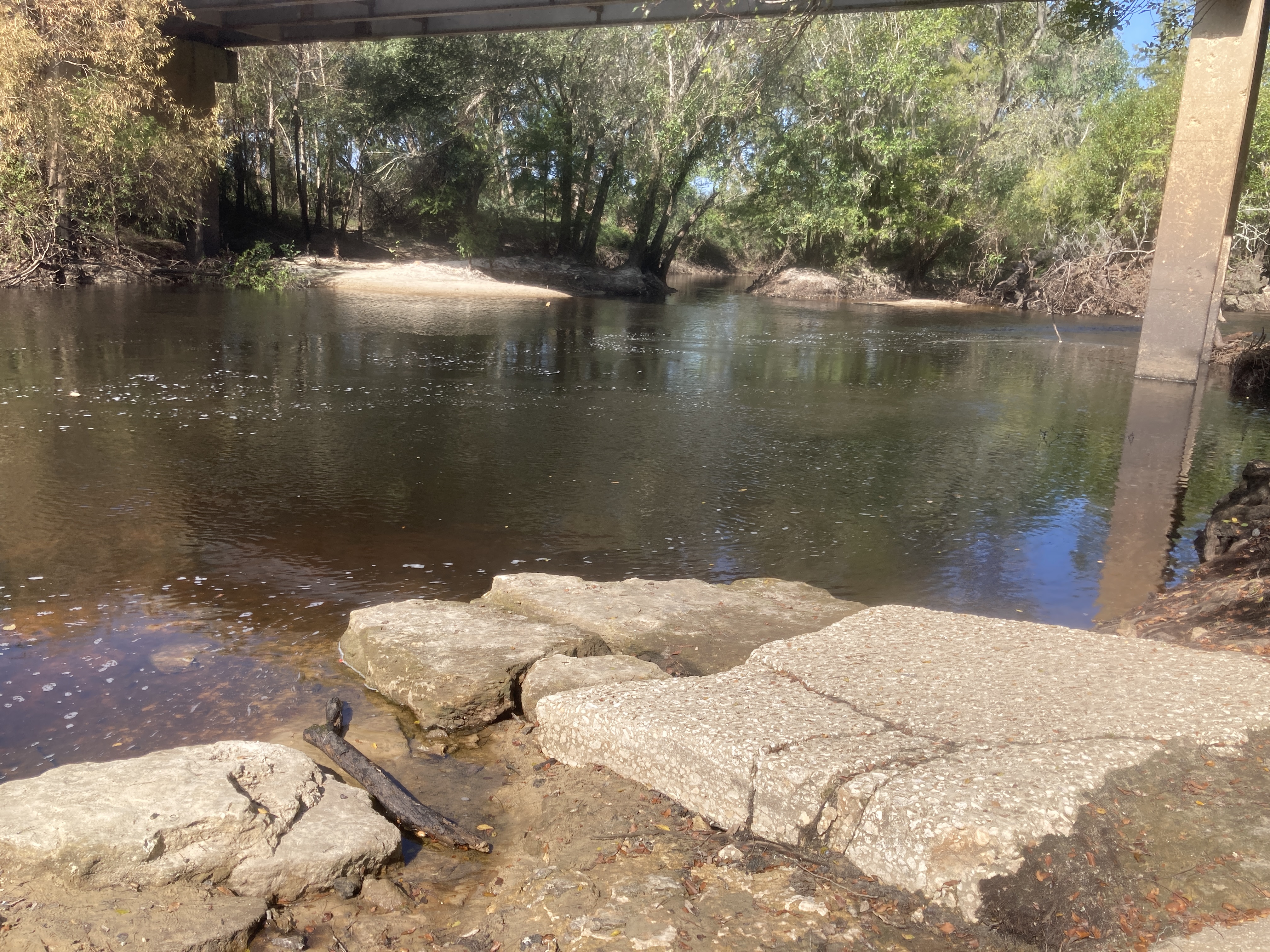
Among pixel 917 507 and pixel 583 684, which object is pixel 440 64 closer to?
pixel 917 507

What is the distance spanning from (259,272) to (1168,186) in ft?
73.1

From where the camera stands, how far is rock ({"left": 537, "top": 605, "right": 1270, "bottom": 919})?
9.39 ft

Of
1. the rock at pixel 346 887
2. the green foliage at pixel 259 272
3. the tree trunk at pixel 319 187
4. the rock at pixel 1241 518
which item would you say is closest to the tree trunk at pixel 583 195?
the tree trunk at pixel 319 187

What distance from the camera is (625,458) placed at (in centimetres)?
921

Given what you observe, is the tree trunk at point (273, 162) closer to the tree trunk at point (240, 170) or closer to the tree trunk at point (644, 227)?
the tree trunk at point (240, 170)

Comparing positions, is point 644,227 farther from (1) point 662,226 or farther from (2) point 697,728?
(2) point 697,728

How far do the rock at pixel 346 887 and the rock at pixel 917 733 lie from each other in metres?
0.94

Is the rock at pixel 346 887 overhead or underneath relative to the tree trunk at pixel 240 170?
underneath

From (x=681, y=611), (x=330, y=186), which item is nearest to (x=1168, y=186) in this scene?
(x=681, y=611)

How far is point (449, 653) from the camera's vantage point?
14.6 feet

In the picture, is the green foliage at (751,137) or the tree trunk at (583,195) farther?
the tree trunk at (583,195)

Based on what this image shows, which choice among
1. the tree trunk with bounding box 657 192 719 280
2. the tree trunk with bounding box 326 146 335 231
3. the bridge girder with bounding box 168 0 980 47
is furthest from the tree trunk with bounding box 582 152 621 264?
the bridge girder with bounding box 168 0 980 47

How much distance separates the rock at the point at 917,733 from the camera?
2863 mm

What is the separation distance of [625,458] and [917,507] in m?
2.69
